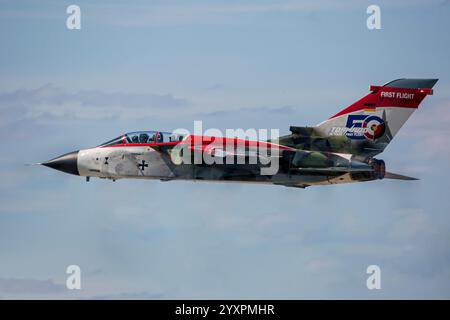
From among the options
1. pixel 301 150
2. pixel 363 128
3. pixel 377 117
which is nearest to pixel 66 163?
pixel 301 150

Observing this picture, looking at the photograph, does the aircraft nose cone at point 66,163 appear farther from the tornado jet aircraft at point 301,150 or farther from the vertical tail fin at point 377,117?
the vertical tail fin at point 377,117

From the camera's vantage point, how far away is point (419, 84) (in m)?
57.0

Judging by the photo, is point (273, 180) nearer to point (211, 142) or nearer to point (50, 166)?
point (211, 142)

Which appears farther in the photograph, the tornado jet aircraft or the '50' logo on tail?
the '50' logo on tail

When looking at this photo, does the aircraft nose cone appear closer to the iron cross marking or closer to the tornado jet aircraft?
the tornado jet aircraft

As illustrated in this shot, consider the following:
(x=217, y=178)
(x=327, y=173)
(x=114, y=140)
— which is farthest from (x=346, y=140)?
(x=114, y=140)

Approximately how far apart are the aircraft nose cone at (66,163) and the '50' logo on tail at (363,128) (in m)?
11.3

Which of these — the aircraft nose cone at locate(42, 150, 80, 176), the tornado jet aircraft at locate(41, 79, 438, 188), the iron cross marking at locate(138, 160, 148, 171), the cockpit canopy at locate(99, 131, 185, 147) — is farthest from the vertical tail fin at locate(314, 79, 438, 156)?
the aircraft nose cone at locate(42, 150, 80, 176)

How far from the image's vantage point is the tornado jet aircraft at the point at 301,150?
184 ft

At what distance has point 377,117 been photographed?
56.9 meters

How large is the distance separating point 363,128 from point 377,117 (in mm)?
770

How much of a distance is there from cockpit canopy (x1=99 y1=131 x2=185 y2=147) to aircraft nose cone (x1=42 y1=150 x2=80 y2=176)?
137 cm

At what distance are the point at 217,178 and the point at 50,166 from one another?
780cm

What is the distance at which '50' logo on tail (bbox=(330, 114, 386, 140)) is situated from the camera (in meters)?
56.7
